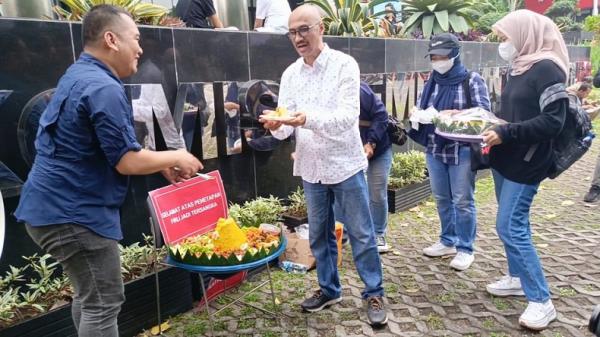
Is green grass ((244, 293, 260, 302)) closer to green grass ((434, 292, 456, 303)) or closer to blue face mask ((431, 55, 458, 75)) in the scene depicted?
green grass ((434, 292, 456, 303))

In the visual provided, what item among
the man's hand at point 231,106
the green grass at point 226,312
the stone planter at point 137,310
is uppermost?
the man's hand at point 231,106

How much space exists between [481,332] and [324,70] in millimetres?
2095

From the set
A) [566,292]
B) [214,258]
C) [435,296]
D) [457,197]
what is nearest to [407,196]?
[457,197]

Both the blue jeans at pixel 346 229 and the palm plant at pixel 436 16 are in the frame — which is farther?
the palm plant at pixel 436 16

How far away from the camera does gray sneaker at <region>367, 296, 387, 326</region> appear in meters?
3.33

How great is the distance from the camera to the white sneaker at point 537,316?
10.5 feet

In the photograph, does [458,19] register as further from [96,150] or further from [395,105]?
[96,150]

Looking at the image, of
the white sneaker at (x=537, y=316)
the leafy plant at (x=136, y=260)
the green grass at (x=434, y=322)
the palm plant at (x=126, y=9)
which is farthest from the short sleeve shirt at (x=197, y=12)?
the white sneaker at (x=537, y=316)

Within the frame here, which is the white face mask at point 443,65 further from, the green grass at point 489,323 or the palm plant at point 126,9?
the palm plant at point 126,9

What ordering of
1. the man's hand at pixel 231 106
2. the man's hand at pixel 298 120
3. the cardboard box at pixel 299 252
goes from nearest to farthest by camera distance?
the man's hand at pixel 298 120 < the cardboard box at pixel 299 252 < the man's hand at pixel 231 106

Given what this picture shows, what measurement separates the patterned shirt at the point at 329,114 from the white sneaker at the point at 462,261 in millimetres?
1703

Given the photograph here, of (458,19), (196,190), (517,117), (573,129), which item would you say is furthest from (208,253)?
(458,19)

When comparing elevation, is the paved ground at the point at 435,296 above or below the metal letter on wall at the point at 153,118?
below

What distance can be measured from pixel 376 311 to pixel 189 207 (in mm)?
1507
